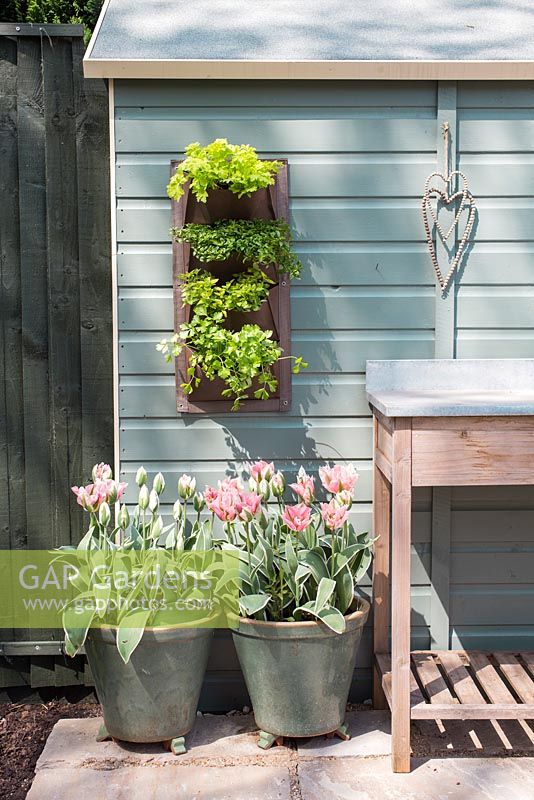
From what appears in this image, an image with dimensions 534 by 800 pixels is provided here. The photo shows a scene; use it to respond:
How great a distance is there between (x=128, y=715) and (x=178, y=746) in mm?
198

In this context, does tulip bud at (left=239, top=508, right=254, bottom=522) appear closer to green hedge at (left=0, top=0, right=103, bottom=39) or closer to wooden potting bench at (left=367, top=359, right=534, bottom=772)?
wooden potting bench at (left=367, top=359, right=534, bottom=772)

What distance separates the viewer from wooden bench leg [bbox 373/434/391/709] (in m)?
3.12

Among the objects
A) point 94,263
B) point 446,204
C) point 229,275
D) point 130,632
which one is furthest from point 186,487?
point 446,204

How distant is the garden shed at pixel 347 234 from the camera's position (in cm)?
310

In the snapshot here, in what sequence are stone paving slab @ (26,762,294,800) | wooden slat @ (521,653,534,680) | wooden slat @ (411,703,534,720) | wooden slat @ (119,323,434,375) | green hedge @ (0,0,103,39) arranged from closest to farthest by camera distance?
1. stone paving slab @ (26,762,294,800)
2. wooden slat @ (411,703,534,720)
3. wooden slat @ (521,653,534,680)
4. wooden slat @ (119,323,434,375)
5. green hedge @ (0,0,103,39)

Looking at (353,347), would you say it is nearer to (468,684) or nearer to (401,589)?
(401,589)

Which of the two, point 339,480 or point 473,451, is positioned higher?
point 473,451

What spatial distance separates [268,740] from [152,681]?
17.6 inches

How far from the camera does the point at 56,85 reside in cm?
321

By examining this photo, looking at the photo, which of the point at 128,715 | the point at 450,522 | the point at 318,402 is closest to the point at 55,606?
the point at 128,715

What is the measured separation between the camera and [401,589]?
8.60 feet

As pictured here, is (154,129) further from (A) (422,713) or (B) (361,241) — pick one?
(A) (422,713)

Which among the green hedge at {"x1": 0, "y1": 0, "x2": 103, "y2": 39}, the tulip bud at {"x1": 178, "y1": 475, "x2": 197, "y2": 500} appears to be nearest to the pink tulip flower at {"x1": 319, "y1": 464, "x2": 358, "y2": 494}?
the tulip bud at {"x1": 178, "y1": 475, "x2": 197, "y2": 500}

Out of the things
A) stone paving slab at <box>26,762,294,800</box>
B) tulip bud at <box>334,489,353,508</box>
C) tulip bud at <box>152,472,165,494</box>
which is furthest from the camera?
tulip bud at <box>152,472,165,494</box>
